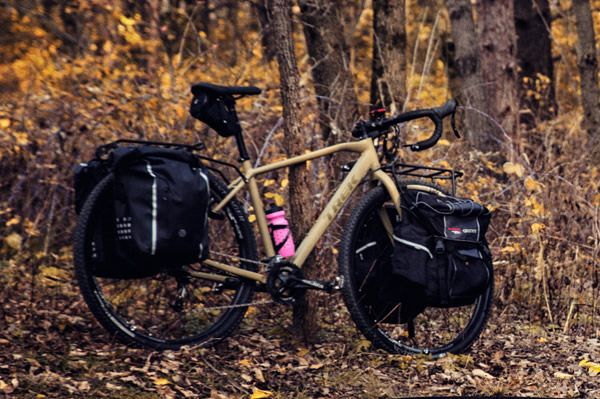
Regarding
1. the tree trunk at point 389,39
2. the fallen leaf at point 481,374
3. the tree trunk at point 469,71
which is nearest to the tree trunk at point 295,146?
the fallen leaf at point 481,374

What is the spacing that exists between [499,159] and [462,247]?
3.29m

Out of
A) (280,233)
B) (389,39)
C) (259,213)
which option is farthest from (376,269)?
(389,39)

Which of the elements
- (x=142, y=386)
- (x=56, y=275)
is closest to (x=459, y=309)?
(x=142, y=386)

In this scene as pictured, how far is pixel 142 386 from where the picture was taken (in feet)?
10.8

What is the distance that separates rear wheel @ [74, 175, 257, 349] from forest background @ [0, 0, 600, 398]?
146 mm

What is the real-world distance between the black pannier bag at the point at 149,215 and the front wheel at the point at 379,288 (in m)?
0.80

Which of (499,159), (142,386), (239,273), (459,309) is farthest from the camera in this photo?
(499,159)

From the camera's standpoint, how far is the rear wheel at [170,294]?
11.7ft

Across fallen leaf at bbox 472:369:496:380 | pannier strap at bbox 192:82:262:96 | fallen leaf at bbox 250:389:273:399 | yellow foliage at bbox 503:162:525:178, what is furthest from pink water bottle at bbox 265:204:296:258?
yellow foliage at bbox 503:162:525:178

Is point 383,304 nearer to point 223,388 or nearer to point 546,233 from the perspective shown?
point 223,388

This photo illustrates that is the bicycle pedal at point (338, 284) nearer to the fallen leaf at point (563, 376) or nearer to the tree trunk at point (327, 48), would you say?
the fallen leaf at point (563, 376)

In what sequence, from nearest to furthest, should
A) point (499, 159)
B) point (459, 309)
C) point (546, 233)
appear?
point (459, 309)
point (546, 233)
point (499, 159)

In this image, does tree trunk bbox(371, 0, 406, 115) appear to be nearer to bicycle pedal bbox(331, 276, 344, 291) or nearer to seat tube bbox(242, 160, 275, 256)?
seat tube bbox(242, 160, 275, 256)

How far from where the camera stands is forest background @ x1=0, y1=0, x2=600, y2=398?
354cm
